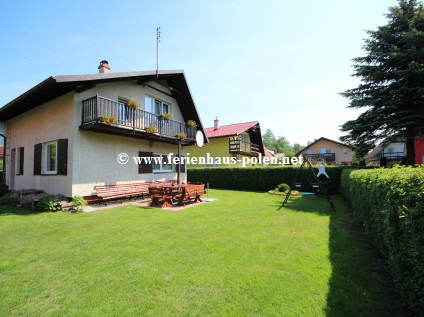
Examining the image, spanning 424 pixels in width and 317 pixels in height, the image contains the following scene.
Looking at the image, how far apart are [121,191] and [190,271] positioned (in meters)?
8.26

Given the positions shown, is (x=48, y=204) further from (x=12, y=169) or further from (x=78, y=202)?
(x=12, y=169)

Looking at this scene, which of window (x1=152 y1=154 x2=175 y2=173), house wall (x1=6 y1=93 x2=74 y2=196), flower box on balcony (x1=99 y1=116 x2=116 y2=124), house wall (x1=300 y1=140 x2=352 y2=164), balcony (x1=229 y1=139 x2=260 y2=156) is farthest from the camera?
A: house wall (x1=300 y1=140 x2=352 y2=164)

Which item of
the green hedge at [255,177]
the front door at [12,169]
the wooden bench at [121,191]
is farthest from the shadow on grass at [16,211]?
the green hedge at [255,177]

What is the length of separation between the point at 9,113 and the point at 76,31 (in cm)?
790

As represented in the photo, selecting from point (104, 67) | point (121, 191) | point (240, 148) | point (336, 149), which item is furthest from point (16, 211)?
point (336, 149)

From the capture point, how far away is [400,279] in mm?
2664

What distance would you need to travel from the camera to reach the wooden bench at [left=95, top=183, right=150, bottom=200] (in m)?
9.99

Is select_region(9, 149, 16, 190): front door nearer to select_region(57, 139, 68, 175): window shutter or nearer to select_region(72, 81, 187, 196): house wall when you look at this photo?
select_region(57, 139, 68, 175): window shutter

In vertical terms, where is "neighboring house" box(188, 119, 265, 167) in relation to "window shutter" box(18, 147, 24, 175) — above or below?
above

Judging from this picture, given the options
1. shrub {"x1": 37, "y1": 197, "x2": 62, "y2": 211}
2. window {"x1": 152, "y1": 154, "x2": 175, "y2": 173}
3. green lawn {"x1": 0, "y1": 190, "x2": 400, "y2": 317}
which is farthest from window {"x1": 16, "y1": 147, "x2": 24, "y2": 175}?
green lawn {"x1": 0, "y1": 190, "x2": 400, "y2": 317}

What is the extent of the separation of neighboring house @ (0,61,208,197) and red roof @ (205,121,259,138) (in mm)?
10928

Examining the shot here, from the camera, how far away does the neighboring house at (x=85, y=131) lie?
960cm

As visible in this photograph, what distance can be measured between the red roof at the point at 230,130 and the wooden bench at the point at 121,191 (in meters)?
14.6

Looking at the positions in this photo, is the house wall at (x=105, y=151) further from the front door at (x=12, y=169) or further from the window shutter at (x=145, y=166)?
the front door at (x=12, y=169)
